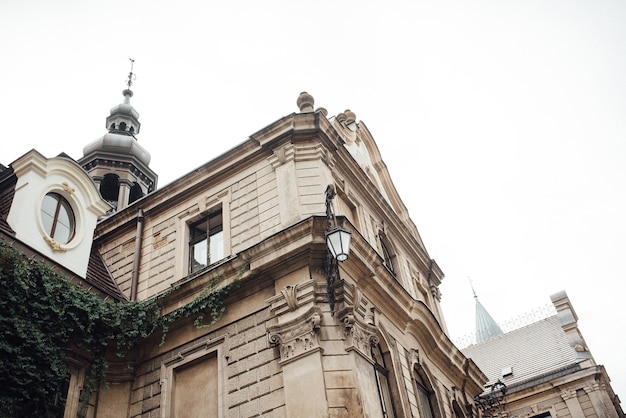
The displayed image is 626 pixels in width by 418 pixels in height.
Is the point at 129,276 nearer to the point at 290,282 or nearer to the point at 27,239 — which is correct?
the point at 27,239

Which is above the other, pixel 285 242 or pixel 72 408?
pixel 285 242

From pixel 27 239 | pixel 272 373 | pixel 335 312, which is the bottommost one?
pixel 272 373

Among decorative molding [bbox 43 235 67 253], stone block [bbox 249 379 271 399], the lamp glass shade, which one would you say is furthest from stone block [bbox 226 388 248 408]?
decorative molding [bbox 43 235 67 253]

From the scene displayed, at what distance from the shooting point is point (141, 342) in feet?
45.2

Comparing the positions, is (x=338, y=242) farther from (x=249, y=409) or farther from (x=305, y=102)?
(x=305, y=102)

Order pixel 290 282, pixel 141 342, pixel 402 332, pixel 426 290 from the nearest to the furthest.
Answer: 1. pixel 290 282
2. pixel 141 342
3. pixel 402 332
4. pixel 426 290

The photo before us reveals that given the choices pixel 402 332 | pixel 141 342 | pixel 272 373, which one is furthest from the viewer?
pixel 402 332

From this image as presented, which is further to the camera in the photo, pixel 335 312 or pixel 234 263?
pixel 234 263

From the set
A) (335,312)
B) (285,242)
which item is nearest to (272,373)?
(335,312)

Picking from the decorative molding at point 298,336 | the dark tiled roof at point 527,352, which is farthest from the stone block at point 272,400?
the dark tiled roof at point 527,352

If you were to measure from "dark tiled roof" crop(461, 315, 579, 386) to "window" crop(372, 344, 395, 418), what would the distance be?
17908 mm

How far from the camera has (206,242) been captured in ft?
49.7

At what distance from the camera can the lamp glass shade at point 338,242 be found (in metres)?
10.0

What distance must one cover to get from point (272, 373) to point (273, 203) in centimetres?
435
